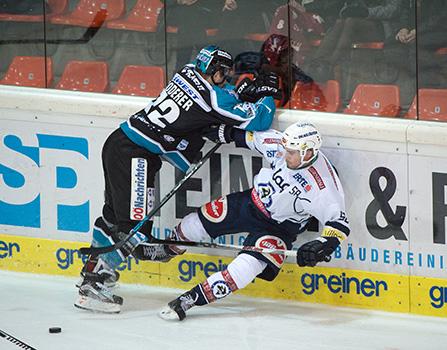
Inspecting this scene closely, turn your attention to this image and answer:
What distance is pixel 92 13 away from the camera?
26.5 feet

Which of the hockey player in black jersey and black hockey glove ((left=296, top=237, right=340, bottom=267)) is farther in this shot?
the hockey player in black jersey

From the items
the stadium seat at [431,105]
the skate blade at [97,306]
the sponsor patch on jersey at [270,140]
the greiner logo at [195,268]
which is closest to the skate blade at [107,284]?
the skate blade at [97,306]

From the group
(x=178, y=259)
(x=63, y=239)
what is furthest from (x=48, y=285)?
(x=178, y=259)

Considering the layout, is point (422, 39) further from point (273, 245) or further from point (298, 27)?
point (273, 245)

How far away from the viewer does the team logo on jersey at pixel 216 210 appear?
24.6 feet

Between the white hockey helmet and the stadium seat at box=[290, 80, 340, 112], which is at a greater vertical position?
the stadium seat at box=[290, 80, 340, 112]

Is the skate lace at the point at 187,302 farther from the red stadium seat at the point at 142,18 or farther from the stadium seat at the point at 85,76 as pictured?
the red stadium seat at the point at 142,18

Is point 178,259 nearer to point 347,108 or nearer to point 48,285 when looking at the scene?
point 48,285

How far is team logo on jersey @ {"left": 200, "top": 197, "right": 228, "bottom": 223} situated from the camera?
24.6 feet

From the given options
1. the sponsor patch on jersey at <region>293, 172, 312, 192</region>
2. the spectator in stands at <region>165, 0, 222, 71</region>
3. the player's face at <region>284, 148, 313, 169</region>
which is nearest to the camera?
the player's face at <region>284, 148, 313, 169</region>

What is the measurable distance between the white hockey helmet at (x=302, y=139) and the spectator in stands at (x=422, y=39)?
1.81 ft

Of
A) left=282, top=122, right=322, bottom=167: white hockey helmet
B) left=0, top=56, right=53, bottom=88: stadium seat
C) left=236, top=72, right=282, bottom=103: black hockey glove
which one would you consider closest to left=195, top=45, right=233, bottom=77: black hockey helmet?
left=236, top=72, right=282, bottom=103: black hockey glove

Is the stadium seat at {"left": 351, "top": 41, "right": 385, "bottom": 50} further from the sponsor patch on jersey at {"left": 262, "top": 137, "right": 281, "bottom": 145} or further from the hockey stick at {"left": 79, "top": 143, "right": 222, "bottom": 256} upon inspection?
the hockey stick at {"left": 79, "top": 143, "right": 222, "bottom": 256}

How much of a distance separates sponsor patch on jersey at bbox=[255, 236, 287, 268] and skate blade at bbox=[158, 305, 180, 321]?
0.54 meters
